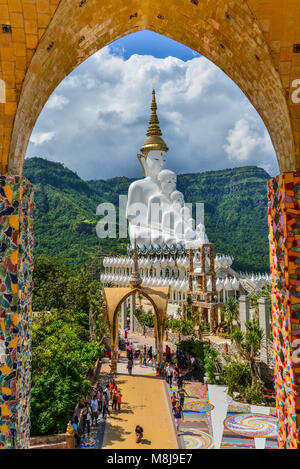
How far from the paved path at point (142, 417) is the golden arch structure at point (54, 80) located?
531 centimetres

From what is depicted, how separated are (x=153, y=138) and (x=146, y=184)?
13.8 ft

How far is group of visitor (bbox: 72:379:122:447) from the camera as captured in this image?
9.03 meters

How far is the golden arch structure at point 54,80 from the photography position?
138 inches

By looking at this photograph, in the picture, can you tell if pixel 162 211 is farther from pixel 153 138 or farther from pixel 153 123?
pixel 153 123

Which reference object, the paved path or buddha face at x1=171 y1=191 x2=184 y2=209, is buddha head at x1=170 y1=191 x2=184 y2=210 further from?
the paved path

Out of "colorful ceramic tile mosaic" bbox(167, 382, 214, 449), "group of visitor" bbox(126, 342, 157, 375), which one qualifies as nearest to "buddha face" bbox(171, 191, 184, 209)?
"group of visitor" bbox(126, 342, 157, 375)

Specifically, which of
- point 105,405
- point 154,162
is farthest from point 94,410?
point 154,162

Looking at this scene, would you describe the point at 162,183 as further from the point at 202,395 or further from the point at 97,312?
the point at 202,395

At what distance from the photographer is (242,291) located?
2477 cm

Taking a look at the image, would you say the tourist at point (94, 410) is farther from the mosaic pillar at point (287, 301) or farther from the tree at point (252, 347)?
the mosaic pillar at point (287, 301)

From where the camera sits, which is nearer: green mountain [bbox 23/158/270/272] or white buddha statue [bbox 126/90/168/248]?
white buddha statue [bbox 126/90/168/248]

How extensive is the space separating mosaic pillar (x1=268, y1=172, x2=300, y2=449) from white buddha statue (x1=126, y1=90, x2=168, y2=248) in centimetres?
2393

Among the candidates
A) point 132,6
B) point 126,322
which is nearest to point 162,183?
point 126,322
